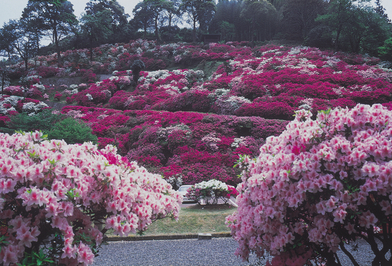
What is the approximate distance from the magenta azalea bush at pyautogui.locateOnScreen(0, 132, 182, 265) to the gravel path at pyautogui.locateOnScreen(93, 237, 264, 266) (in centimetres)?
201

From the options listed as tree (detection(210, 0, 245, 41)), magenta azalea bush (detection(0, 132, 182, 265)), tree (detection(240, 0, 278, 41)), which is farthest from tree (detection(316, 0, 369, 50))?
magenta azalea bush (detection(0, 132, 182, 265))

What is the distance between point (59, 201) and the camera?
1982mm

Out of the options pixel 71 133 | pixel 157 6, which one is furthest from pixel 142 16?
pixel 71 133

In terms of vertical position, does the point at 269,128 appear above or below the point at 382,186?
below

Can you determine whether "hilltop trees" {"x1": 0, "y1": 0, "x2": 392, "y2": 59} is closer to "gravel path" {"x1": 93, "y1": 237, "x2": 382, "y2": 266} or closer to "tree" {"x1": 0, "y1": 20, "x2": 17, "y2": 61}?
"tree" {"x1": 0, "y1": 20, "x2": 17, "y2": 61}

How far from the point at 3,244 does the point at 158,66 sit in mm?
26413

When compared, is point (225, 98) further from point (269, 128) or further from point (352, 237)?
point (352, 237)

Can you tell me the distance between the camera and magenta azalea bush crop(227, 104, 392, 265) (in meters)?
1.93

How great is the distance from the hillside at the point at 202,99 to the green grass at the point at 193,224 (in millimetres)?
1940

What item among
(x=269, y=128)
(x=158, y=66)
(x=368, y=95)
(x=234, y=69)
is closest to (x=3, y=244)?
(x=269, y=128)

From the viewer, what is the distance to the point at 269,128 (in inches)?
380

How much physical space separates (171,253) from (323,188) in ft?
10.2

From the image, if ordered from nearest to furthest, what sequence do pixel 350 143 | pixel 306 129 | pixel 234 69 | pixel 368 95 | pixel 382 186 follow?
pixel 382 186
pixel 350 143
pixel 306 129
pixel 368 95
pixel 234 69

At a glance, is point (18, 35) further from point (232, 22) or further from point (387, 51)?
point (387, 51)
